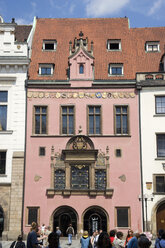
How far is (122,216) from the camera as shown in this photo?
88.0 ft

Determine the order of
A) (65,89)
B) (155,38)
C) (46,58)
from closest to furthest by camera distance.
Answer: (65,89) < (46,58) < (155,38)

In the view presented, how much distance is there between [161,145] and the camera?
28.2 metres

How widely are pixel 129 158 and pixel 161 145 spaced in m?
2.68

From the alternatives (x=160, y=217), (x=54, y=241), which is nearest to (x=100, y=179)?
(x=160, y=217)

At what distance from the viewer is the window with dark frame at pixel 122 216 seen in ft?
87.7

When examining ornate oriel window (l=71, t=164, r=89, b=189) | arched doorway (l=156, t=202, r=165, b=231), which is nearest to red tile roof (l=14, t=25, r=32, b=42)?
ornate oriel window (l=71, t=164, r=89, b=189)

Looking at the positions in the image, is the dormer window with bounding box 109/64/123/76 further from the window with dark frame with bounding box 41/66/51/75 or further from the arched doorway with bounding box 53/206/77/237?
the arched doorway with bounding box 53/206/77/237

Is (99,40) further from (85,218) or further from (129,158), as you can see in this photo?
(85,218)

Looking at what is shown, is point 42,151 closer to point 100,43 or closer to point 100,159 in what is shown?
point 100,159

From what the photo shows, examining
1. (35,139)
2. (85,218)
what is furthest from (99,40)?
(85,218)

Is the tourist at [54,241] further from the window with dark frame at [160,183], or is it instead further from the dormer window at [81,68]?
the dormer window at [81,68]

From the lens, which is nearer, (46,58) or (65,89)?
(65,89)

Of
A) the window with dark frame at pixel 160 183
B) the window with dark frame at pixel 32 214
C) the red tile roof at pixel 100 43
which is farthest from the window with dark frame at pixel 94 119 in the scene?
the window with dark frame at pixel 32 214

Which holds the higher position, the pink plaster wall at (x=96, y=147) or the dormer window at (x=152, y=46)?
the dormer window at (x=152, y=46)
